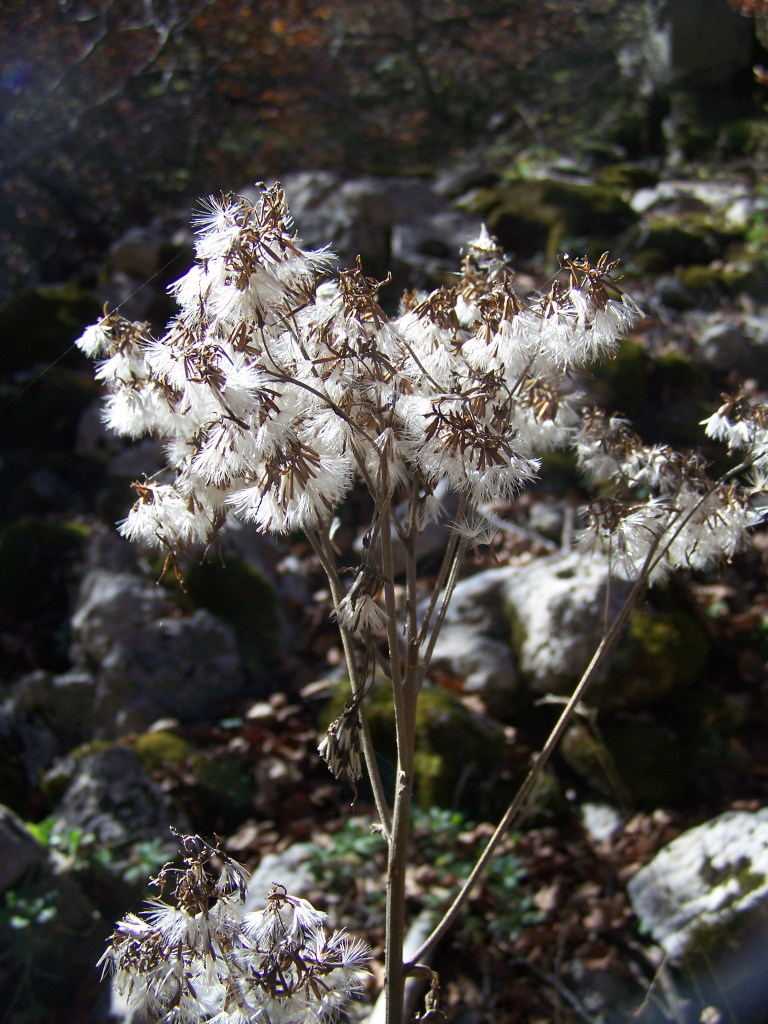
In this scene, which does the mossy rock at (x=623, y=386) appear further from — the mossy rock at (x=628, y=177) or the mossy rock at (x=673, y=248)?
the mossy rock at (x=628, y=177)

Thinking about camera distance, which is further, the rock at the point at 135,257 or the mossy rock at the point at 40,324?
the rock at the point at 135,257

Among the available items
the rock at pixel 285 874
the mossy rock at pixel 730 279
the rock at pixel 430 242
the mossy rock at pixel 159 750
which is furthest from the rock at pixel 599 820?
the mossy rock at pixel 730 279

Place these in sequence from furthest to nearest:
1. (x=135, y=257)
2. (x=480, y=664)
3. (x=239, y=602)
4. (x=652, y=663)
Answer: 1. (x=135, y=257)
2. (x=239, y=602)
3. (x=480, y=664)
4. (x=652, y=663)

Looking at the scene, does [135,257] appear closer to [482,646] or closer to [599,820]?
[482,646]

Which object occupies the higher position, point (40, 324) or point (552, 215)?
point (552, 215)

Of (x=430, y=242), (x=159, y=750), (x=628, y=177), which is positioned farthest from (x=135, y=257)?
(x=628, y=177)

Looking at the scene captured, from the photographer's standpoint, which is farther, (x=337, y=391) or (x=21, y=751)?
(x=21, y=751)

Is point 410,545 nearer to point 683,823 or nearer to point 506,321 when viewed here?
point 506,321
